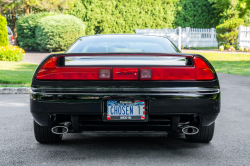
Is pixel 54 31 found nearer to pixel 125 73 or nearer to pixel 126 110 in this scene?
pixel 125 73

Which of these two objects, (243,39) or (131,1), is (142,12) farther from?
(243,39)

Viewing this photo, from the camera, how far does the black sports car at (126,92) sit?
124 inches

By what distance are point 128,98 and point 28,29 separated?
25270 mm

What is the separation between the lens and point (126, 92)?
3.15 m

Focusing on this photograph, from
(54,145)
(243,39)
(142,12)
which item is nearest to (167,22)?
(142,12)

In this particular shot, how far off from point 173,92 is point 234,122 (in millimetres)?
2346

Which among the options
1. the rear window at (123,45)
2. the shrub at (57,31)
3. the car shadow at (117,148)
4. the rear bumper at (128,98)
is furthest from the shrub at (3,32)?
the rear bumper at (128,98)

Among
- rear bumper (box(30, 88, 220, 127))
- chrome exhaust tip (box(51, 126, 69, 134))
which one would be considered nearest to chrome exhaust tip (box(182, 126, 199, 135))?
rear bumper (box(30, 88, 220, 127))

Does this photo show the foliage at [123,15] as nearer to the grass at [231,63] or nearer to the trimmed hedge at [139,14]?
the trimmed hedge at [139,14]

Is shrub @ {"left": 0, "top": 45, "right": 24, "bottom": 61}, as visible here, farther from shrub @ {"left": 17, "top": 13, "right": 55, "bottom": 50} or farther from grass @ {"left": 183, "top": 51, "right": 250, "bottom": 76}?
shrub @ {"left": 17, "top": 13, "right": 55, "bottom": 50}

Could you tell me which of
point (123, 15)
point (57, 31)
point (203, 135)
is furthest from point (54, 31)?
point (203, 135)

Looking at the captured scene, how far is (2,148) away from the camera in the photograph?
3.79 meters

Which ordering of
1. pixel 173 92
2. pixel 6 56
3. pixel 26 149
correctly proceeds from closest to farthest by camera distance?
pixel 173 92 < pixel 26 149 < pixel 6 56

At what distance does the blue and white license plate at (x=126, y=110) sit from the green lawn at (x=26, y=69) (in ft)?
19.5
